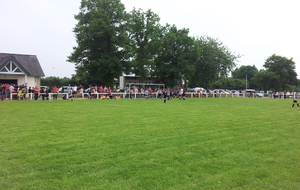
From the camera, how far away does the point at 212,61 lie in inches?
1805

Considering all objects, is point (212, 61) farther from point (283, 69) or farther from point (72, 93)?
point (283, 69)

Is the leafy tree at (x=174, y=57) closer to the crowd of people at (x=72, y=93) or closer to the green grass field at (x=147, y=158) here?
the crowd of people at (x=72, y=93)

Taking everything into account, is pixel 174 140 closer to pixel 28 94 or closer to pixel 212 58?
pixel 28 94

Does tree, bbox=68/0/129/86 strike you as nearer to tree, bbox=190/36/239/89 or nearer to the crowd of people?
the crowd of people

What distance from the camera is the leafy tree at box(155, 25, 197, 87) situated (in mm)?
39469

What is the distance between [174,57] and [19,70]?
2374cm

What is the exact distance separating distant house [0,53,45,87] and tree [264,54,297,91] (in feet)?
212

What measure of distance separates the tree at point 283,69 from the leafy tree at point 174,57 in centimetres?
4361

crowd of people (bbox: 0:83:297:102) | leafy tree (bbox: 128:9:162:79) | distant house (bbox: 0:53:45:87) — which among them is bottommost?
crowd of people (bbox: 0:83:297:102)

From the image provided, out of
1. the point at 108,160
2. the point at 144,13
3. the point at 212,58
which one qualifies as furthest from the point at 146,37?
the point at 108,160

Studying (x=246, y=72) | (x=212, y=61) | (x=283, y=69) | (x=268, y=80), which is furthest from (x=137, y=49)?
(x=246, y=72)

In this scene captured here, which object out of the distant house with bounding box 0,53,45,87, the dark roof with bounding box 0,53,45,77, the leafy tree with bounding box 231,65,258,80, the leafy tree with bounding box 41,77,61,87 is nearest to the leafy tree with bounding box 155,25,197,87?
the dark roof with bounding box 0,53,45,77

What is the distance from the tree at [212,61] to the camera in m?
46.0

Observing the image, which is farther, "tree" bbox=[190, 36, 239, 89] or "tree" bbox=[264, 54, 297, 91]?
"tree" bbox=[264, 54, 297, 91]
